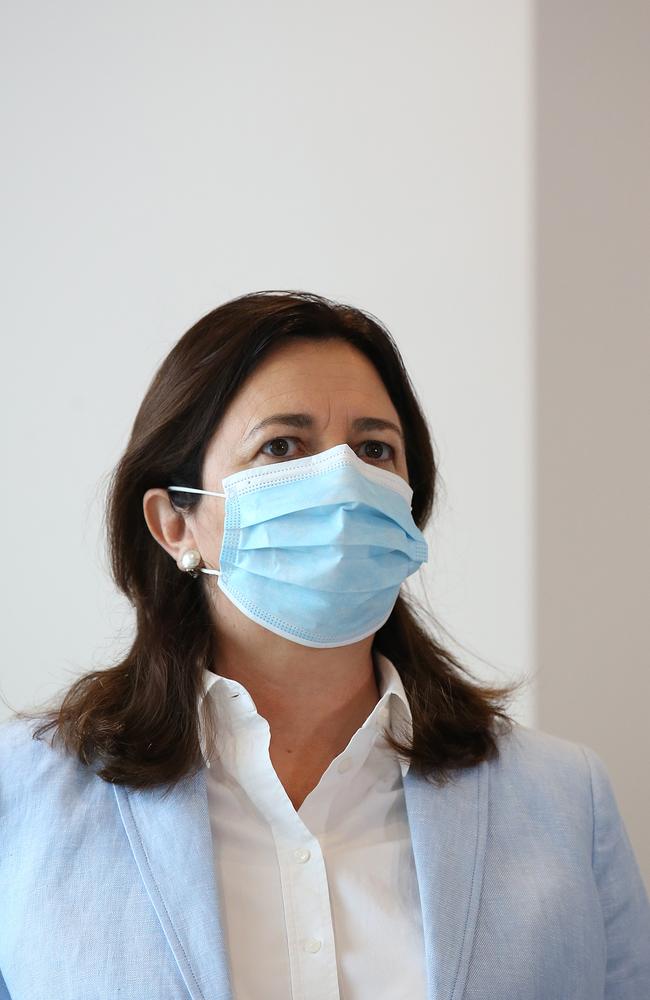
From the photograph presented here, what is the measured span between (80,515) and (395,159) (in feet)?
3.25

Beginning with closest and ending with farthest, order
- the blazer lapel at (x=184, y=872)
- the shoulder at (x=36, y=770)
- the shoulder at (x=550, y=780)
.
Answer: the blazer lapel at (x=184, y=872) → the shoulder at (x=36, y=770) → the shoulder at (x=550, y=780)

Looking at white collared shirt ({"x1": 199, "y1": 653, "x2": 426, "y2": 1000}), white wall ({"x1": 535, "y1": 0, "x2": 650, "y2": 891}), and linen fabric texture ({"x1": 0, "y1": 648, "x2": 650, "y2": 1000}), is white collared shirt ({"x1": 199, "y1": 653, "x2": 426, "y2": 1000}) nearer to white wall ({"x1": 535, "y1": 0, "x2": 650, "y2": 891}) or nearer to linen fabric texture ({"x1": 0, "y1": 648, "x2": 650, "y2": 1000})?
linen fabric texture ({"x1": 0, "y1": 648, "x2": 650, "y2": 1000})

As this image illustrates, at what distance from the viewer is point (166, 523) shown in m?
1.63

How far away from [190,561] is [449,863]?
544 millimetres

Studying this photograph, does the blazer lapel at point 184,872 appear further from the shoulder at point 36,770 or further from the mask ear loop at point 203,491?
the mask ear loop at point 203,491

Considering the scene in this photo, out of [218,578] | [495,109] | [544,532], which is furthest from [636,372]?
[218,578]

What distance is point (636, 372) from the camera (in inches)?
87.7

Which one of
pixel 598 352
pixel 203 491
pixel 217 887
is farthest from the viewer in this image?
pixel 598 352

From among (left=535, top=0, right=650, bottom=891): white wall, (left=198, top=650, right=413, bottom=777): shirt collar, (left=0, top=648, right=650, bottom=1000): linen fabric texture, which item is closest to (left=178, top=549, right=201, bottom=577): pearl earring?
(left=198, top=650, right=413, bottom=777): shirt collar

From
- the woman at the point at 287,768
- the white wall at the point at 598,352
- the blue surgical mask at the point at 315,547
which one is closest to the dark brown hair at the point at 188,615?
the woman at the point at 287,768

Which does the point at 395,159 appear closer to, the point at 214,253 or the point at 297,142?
the point at 297,142

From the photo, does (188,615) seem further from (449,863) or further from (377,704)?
(449,863)

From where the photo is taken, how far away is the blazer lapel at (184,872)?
1292 millimetres

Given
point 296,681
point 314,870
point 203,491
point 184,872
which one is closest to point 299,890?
point 314,870
